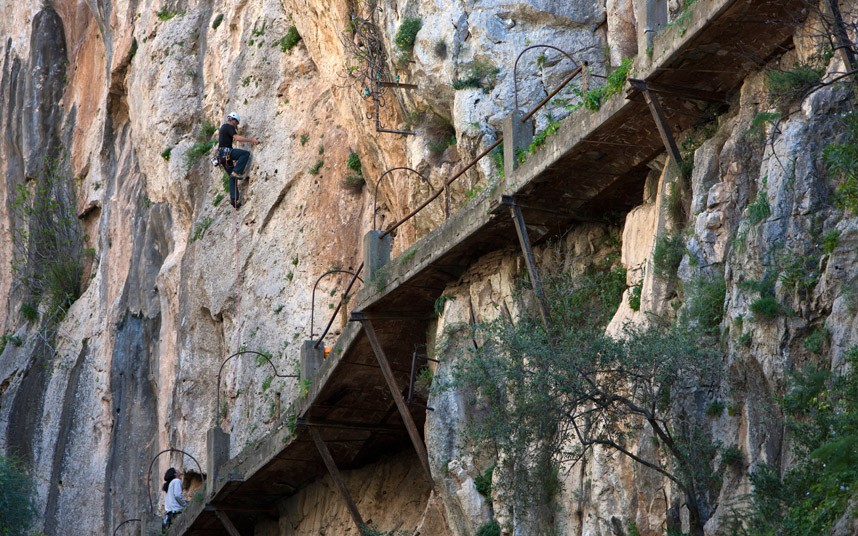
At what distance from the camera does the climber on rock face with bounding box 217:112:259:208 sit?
105ft

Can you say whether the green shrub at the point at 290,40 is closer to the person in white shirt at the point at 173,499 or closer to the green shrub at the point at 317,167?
the green shrub at the point at 317,167

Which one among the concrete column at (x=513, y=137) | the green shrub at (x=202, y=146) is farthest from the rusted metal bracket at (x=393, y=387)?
the green shrub at (x=202, y=146)

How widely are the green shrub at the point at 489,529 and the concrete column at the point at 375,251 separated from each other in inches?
185

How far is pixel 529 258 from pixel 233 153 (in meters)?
14.4

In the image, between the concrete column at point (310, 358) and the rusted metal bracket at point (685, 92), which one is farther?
the concrete column at point (310, 358)

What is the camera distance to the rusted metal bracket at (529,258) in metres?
18.3

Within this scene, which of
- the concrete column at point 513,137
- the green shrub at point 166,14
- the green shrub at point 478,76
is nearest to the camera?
the concrete column at point 513,137

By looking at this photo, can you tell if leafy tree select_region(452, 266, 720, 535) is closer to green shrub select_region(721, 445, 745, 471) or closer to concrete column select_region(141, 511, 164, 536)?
green shrub select_region(721, 445, 745, 471)

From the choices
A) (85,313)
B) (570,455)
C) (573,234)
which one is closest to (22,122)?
(85,313)

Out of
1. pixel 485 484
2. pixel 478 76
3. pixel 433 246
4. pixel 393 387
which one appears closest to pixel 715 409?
pixel 485 484

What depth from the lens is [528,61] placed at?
2342 cm

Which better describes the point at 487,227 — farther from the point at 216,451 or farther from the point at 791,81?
the point at 216,451

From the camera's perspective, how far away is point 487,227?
2011cm

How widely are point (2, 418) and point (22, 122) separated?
11.5 m
